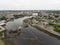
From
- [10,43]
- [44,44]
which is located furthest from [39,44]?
[10,43]

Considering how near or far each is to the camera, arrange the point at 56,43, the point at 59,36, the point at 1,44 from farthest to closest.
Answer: the point at 59,36 < the point at 56,43 < the point at 1,44

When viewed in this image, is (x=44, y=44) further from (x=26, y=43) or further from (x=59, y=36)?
(x=59, y=36)

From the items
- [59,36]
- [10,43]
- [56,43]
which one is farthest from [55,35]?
[10,43]

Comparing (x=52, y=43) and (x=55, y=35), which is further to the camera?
(x=55, y=35)

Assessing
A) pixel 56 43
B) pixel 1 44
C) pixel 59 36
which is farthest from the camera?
pixel 59 36

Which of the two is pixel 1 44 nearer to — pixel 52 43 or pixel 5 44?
pixel 5 44

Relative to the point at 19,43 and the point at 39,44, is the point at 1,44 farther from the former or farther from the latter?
the point at 39,44

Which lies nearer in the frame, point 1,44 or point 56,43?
point 1,44
